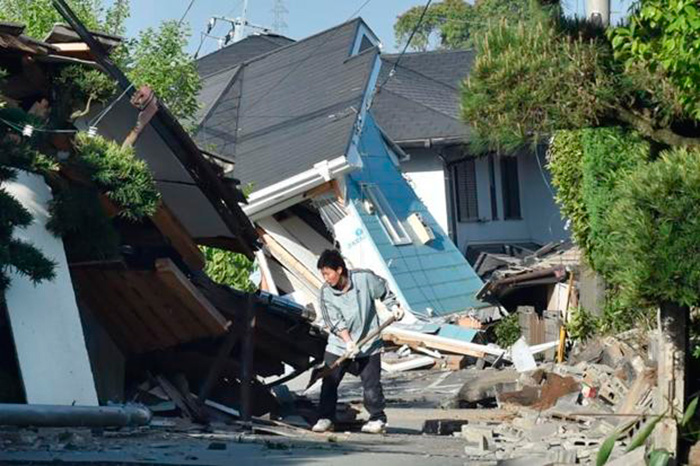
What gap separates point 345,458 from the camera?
9.16 m

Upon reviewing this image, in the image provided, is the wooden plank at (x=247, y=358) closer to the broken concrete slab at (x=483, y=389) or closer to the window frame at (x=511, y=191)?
the broken concrete slab at (x=483, y=389)

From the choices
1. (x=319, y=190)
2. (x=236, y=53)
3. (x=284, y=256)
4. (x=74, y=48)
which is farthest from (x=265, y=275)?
(x=74, y=48)

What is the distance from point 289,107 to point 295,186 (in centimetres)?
429

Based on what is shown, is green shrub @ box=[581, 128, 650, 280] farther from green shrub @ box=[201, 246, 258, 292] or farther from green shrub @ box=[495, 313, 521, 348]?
green shrub @ box=[495, 313, 521, 348]

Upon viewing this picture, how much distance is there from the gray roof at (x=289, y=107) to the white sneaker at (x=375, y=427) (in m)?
11.4

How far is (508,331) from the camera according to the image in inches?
909

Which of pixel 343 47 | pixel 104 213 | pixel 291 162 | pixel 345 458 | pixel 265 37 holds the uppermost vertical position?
pixel 265 37

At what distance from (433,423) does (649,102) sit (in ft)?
13.3

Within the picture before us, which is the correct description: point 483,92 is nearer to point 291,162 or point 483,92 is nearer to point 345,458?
point 345,458

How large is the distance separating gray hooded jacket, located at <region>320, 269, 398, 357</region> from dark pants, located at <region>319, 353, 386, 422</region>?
4.7 inches

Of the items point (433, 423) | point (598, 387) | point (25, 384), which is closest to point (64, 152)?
point (25, 384)

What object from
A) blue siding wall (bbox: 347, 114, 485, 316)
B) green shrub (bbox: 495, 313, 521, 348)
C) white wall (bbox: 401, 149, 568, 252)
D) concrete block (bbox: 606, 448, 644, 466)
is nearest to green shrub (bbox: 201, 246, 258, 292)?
blue siding wall (bbox: 347, 114, 485, 316)

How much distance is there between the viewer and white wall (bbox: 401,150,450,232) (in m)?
29.2

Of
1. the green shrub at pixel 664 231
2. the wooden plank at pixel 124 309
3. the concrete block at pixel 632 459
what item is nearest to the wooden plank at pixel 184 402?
the wooden plank at pixel 124 309
